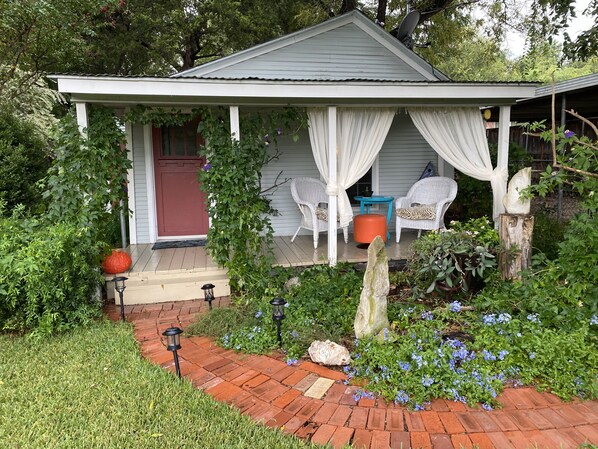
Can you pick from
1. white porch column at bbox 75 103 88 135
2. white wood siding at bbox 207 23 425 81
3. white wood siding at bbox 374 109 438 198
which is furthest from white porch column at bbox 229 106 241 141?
white wood siding at bbox 374 109 438 198

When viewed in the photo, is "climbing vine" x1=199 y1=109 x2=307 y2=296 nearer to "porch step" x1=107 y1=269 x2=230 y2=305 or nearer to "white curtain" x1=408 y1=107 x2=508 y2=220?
"porch step" x1=107 y1=269 x2=230 y2=305

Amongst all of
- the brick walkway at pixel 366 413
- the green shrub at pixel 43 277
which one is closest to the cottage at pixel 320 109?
the green shrub at pixel 43 277

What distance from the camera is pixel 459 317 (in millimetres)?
3508

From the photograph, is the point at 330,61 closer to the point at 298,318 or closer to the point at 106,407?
the point at 298,318

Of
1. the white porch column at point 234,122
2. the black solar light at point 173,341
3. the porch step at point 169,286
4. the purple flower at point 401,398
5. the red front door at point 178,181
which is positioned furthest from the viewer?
the red front door at point 178,181

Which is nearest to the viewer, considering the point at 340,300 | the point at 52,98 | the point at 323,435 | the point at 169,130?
the point at 323,435

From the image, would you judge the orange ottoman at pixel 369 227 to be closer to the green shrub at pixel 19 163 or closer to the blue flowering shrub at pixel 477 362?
the blue flowering shrub at pixel 477 362

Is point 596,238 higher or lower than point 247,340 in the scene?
higher

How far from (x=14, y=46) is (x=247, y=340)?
8565 millimetres

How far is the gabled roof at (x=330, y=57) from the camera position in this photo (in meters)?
6.53

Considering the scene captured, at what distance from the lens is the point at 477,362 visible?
2.76m

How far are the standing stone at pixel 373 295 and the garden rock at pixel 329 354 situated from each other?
0.23 metres

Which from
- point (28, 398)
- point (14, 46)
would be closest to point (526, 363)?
point (28, 398)

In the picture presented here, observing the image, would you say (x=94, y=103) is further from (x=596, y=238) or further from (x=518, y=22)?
(x=518, y=22)
